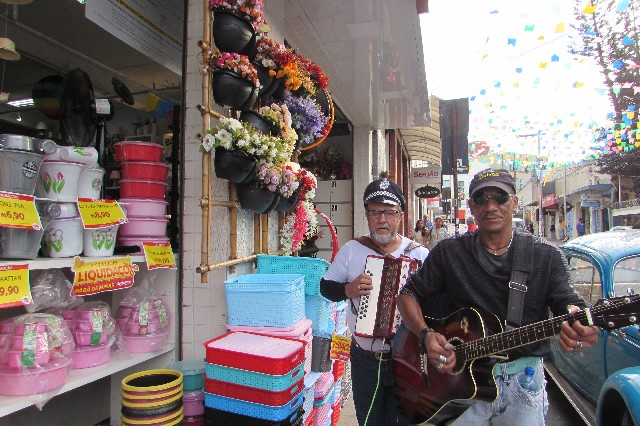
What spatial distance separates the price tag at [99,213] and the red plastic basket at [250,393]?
1225mm

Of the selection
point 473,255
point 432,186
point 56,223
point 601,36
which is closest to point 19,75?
point 56,223

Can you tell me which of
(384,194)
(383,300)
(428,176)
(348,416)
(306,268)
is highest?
(428,176)

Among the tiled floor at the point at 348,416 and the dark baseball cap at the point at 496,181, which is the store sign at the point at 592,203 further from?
the dark baseball cap at the point at 496,181

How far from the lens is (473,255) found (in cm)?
234

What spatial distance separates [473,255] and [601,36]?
83.2 feet

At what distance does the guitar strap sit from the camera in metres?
2.15

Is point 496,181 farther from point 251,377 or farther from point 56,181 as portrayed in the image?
point 56,181

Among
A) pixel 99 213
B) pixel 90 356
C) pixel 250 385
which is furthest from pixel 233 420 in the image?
pixel 99 213

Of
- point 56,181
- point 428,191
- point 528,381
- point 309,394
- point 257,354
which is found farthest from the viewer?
point 428,191

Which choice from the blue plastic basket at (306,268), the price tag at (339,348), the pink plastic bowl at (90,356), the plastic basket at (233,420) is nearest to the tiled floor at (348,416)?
the price tag at (339,348)

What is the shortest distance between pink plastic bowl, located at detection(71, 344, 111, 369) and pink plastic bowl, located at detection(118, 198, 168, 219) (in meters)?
0.97

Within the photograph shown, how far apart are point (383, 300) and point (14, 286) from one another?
2050 millimetres

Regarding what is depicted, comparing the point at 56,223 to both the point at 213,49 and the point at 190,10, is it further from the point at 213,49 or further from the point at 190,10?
the point at 190,10

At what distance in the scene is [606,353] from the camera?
13.2 ft
